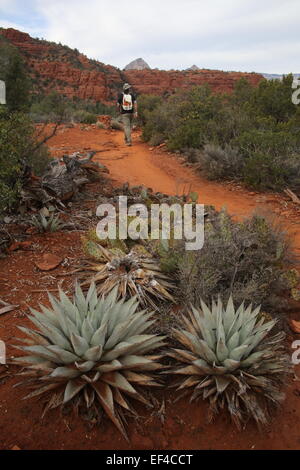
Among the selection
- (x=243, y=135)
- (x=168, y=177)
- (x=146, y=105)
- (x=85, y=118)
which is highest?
(x=146, y=105)

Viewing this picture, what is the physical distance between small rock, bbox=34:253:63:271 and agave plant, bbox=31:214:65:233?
58 centimetres

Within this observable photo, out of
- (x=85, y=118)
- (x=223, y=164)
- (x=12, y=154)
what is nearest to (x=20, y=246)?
(x=12, y=154)

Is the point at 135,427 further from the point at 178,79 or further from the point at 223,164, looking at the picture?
the point at 178,79

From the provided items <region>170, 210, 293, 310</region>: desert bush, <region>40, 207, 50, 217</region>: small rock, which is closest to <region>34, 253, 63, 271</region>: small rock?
<region>40, 207, 50, 217</region>: small rock

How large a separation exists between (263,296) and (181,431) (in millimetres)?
1439

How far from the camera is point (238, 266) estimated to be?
138 inches

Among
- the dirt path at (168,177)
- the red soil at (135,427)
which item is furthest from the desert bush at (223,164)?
the red soil at (135,427)

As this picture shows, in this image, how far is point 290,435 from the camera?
88.5 inches

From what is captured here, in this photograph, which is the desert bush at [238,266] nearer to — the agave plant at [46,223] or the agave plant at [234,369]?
the agave plant at [234,369]

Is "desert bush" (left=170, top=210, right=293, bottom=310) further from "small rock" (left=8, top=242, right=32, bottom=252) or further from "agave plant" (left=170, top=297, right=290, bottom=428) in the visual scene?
→ "small rock" (left=8, top=242, right=32, bottom=252)

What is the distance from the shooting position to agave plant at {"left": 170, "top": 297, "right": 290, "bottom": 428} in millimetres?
2307

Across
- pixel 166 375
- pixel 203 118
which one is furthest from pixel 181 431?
pixel 203 118

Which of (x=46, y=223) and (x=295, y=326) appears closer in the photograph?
(x=295, y=326)

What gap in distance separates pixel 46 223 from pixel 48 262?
784 millimetres
